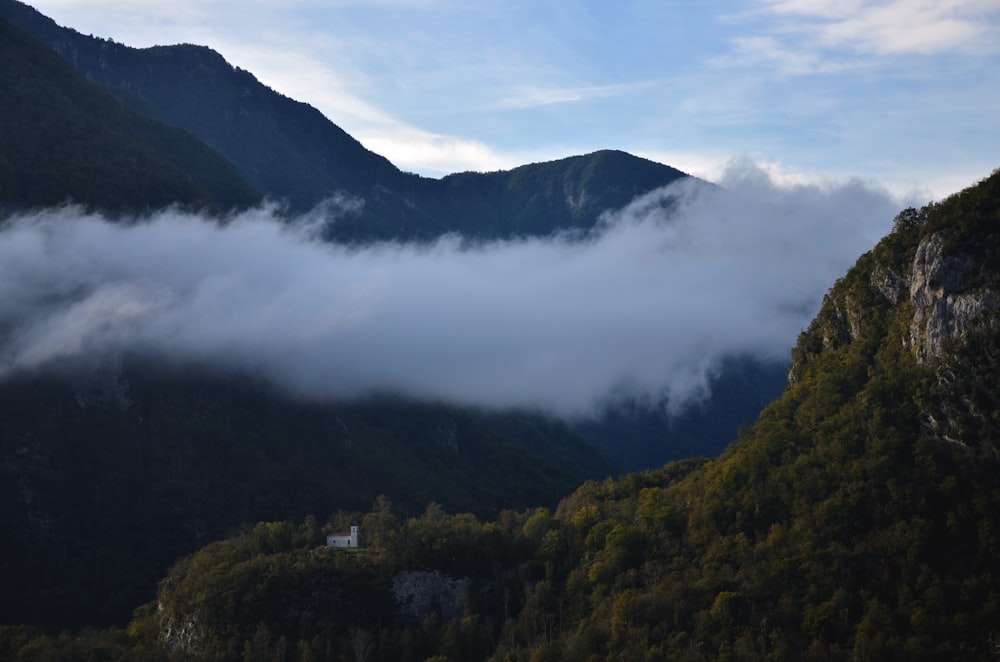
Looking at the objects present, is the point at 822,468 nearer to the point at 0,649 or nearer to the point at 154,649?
the point at 154,649

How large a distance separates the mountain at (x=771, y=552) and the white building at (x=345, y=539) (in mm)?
2519

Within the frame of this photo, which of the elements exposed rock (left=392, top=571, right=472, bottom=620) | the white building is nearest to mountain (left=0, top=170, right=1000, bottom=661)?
exposed rock (left=392, top=571, right=472, bottom=620)

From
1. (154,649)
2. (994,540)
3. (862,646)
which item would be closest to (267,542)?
(154,649)

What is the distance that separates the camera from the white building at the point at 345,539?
582ft

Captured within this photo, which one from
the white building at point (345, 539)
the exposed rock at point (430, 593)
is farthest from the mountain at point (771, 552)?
the white building at point (345, 539)

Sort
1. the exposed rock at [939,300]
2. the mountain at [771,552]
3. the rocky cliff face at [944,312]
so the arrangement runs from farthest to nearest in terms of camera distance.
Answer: the exposed rock at [939,300] < the rocky cliff face at [944,312] < the mountain at [771,552]

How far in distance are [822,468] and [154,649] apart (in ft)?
314

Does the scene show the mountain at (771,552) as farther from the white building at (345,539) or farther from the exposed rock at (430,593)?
the white building at (345,539)

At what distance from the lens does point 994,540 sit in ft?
419

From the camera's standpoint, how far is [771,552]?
465 ft

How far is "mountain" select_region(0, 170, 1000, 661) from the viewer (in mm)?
130000

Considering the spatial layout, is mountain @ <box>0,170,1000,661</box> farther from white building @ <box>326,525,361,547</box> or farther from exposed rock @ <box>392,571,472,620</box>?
white building @ <box>326,525,361,547</box>

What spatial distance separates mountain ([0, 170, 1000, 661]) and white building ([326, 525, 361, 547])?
99.2 inches

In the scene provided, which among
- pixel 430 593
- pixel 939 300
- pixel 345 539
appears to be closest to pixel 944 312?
pixel 939 300
